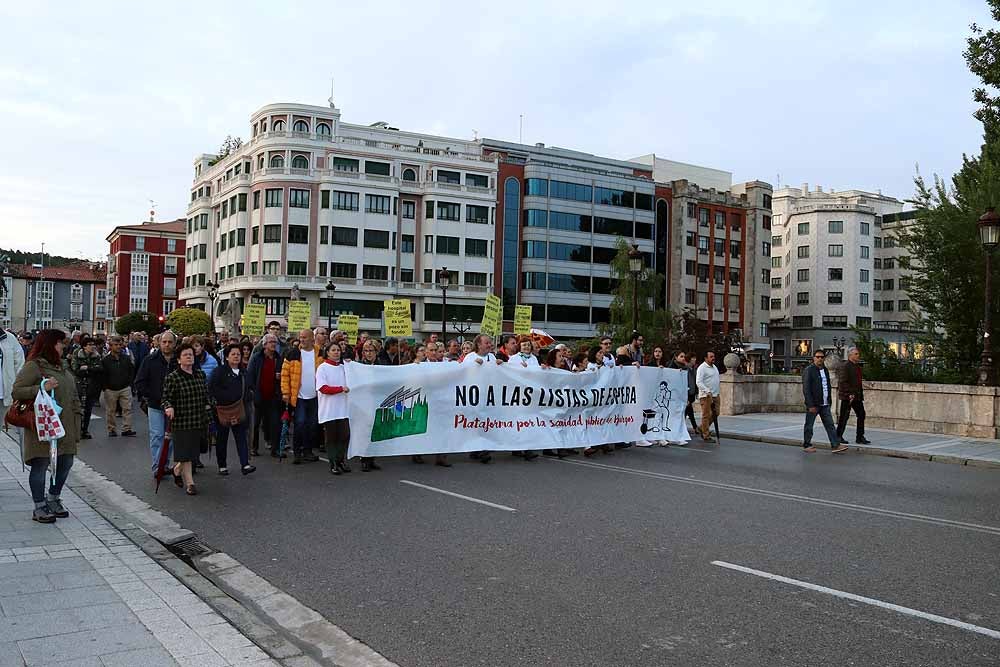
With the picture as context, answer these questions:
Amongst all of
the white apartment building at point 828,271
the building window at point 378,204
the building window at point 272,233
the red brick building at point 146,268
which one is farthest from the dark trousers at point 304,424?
the red brick building at point 146,268

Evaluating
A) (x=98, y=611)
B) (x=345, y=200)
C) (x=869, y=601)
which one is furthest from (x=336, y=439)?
(x=345, y=200)

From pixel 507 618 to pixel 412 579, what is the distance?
3.78 feet

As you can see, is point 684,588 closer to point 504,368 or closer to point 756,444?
point 504,368

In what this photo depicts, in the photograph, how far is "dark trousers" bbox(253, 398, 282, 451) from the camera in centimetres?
1338

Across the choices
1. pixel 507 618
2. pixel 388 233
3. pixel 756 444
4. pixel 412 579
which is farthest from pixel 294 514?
pixel 388 233

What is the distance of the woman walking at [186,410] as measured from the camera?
9844 millimetres

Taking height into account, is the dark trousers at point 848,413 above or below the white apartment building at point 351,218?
below

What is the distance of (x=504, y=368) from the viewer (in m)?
14.1

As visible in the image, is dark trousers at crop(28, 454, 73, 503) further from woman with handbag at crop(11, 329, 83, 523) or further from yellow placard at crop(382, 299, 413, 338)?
yellow placard at crop(382, 299, 413, 338)

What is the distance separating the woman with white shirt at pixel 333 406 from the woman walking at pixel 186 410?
194 centimetres

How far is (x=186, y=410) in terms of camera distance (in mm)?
9953

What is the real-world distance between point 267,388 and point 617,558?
316 inches

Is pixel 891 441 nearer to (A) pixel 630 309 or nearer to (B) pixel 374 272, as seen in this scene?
(A) pixel 630 309

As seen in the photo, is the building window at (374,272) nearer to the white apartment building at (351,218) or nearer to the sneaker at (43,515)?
the white apartment building at (351,218)
